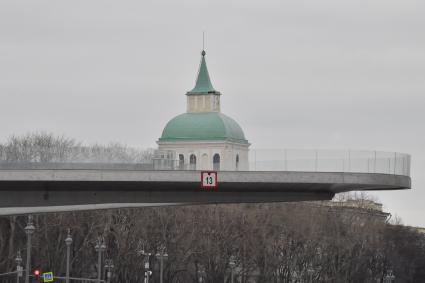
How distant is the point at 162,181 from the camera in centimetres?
5825

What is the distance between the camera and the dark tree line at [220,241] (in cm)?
11250

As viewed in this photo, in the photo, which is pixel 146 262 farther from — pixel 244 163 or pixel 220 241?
pixel 244 163

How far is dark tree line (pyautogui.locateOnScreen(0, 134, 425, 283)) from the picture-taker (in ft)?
369

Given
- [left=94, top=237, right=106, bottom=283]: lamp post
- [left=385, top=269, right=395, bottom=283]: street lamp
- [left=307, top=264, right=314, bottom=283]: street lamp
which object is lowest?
[left=385, top=269, right=395, bottom=283]: street lamp

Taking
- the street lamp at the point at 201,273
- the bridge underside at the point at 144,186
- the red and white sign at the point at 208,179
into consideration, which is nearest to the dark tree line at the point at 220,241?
the street lamp at the point at 201,273

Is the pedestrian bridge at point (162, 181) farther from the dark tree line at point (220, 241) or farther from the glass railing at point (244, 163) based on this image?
the dark tree line at point (220, 241)

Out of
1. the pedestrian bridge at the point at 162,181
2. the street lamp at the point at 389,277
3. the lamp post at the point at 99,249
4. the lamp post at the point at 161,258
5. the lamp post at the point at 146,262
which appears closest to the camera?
the pedestrian bridge at the point at 162,181

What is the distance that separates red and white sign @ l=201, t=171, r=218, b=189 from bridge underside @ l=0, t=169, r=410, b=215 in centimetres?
20

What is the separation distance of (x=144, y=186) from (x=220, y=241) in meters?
70.2

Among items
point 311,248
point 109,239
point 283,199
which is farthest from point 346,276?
point 283,199

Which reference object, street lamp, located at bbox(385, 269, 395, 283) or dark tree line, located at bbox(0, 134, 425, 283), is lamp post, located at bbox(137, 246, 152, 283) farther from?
street lamp, located at bbox(385, 269, 395, 283)

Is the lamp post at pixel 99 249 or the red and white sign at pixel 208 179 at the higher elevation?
the red and white sign at pixel 208 179

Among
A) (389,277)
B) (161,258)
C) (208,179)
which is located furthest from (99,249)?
(389,277)

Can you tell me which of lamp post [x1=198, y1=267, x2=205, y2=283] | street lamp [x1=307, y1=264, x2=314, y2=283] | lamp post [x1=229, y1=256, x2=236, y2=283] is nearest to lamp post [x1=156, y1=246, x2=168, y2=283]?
lamp post [x1=229, y1=256, x2=236, y2=283]
